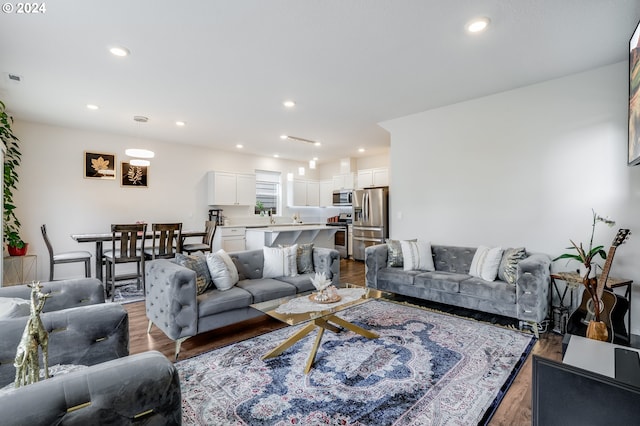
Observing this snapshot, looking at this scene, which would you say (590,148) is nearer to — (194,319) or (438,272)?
(438,272)

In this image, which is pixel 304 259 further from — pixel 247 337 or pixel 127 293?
pixel 127 293

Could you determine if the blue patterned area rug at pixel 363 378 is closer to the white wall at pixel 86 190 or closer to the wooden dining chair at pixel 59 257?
the wooden dining chair at pixel 59 257

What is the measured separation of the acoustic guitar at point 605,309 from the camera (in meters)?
2.33

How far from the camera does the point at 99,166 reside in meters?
5.67

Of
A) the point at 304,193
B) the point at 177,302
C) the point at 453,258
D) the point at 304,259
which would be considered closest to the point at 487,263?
the point at 453,258

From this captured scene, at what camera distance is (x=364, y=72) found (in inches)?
130

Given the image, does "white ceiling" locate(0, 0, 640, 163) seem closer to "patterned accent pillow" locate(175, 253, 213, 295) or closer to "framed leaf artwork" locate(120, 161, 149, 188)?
"framed leaf artwork" locate(120, 161, 149, 188)

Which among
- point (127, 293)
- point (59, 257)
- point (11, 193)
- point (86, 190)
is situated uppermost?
point (86, 190)

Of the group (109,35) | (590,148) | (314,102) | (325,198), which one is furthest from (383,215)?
(109,35)

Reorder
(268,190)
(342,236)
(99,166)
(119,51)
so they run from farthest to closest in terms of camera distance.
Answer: (268,190), (342,236), (99,166), (119,51)

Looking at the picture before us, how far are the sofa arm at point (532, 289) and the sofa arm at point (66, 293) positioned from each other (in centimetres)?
372

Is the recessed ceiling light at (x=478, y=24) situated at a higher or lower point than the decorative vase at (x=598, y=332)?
higher

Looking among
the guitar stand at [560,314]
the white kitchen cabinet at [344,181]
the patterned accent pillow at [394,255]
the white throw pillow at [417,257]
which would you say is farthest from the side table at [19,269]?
the guitar stand at [560,314]

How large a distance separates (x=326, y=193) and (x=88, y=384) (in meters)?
8.21
